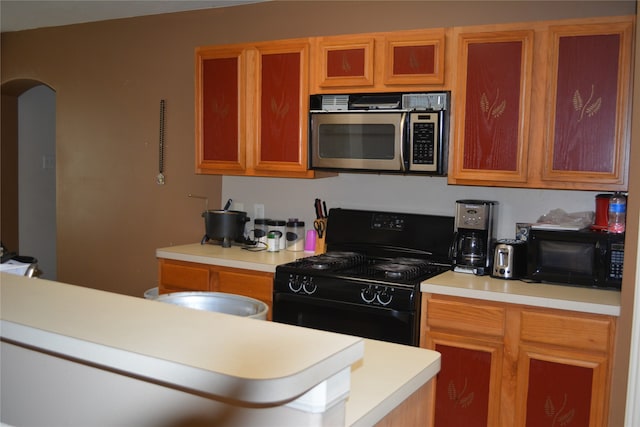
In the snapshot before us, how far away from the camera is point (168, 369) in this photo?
3.90 ft

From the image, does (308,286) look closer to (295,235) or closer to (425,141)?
(295,235)

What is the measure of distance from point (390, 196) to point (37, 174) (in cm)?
389

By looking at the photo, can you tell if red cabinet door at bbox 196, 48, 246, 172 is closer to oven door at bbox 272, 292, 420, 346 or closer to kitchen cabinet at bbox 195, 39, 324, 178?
kitchen cabinet at bbox 195, 39, 324, 178

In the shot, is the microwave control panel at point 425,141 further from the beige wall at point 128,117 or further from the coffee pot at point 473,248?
the beige wall at point 128,117

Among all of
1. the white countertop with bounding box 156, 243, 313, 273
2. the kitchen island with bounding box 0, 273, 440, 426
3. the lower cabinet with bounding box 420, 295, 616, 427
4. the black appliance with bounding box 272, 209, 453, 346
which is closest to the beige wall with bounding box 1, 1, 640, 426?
the white countertop with bounding box 156, 243, 313, 273

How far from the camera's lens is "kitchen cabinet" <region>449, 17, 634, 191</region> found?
3.05m

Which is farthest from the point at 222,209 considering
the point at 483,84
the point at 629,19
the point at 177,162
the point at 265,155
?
the point at 629,19

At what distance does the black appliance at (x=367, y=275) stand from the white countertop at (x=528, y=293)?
6.1 inches

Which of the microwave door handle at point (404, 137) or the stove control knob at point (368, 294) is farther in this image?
the microwave door handle at point (404, 137)

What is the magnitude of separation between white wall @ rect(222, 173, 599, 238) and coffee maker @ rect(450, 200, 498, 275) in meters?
0.17

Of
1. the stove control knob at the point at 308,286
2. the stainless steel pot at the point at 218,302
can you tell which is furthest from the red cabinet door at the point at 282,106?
the stainless steel pot at the point at 218,302

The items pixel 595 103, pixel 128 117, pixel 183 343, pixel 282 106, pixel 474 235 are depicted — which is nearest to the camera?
pixel 183 343

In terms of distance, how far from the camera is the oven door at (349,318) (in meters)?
3.22

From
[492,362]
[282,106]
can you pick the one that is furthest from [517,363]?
[282,106]
